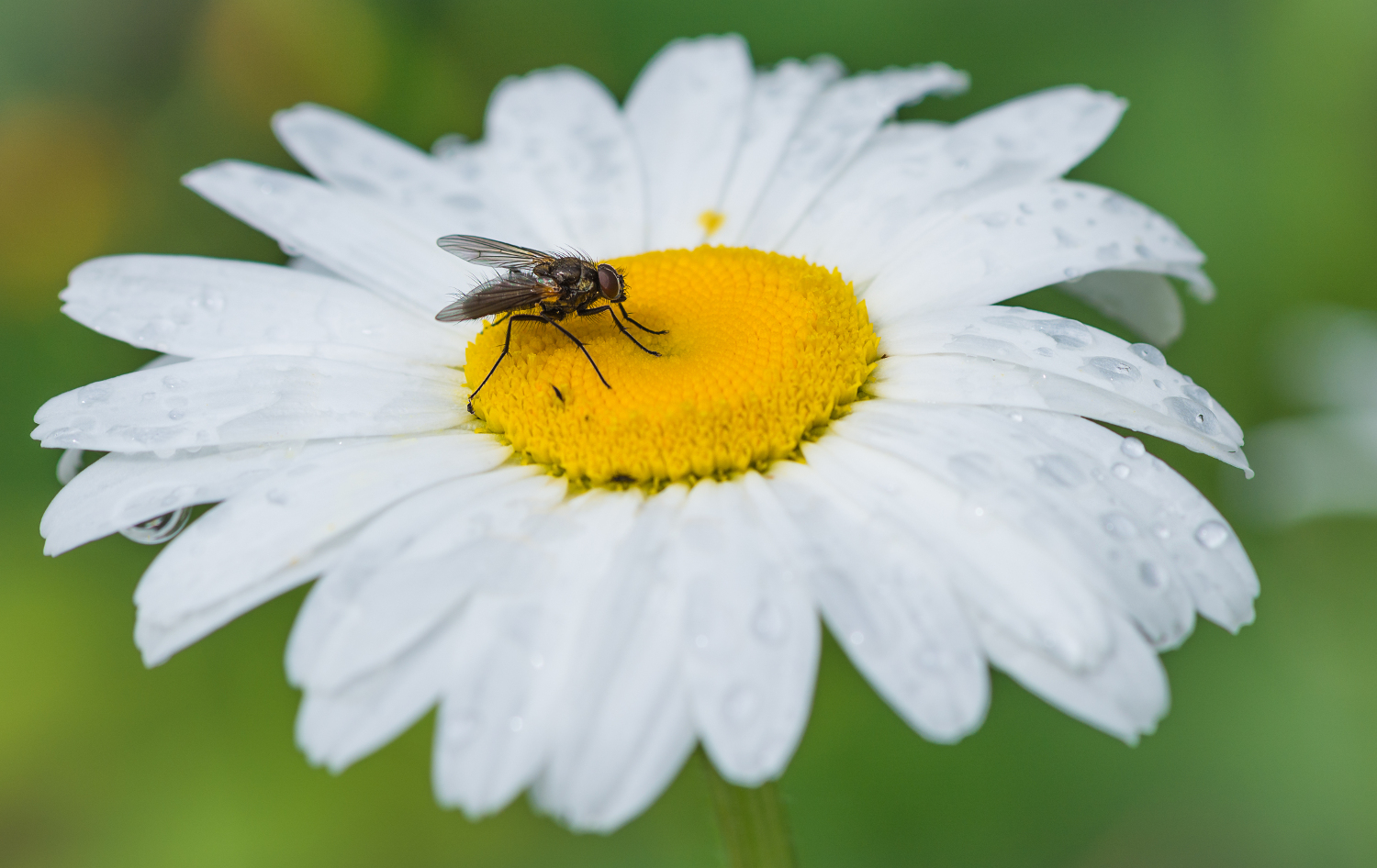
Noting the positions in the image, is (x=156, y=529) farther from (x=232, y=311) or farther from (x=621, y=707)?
(x=621, y=707)

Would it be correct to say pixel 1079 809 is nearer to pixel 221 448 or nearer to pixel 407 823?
pixel 407 823

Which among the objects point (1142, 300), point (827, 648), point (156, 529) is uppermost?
point (156, 529)

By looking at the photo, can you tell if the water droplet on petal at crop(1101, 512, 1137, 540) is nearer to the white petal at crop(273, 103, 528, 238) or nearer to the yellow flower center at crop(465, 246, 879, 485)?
the yellow flower center at crop(465, 246, 879, 485)

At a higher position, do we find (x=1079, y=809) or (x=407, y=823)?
(x=407, y=823)

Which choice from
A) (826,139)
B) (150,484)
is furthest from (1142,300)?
(150,484)

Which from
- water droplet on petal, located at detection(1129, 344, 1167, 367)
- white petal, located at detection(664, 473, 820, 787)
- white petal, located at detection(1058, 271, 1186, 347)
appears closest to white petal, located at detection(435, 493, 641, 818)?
white petal, located at detection(664, 473, 820, 787)

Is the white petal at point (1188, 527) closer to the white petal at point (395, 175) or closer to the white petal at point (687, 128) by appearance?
the white petal at point (687, 128)

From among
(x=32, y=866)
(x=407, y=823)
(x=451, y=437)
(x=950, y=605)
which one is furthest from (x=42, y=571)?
(x=950, y=605)
